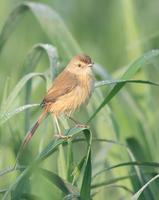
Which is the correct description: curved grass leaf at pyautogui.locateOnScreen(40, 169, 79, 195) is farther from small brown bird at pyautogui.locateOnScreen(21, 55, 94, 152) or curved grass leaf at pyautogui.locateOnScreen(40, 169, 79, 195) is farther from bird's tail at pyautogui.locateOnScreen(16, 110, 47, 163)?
small brown bird at pyautogui.locateOnScreen(21, 55, 94, 152)

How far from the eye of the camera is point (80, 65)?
14.0ft

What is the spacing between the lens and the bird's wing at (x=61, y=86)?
12.5 feet

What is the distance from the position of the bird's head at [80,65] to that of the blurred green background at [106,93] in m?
0.11

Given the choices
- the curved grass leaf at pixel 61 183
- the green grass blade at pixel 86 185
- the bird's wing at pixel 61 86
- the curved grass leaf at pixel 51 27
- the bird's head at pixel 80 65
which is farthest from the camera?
the curved grass leaf at pixel 51 27

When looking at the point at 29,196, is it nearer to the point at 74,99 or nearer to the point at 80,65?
the point at 74,99

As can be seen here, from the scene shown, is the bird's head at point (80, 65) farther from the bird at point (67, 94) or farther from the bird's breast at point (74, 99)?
the bird's breast at point (74, 99)

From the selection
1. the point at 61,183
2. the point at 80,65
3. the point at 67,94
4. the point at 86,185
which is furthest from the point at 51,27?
the point at 86,185

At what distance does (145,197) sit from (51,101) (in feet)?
2.41

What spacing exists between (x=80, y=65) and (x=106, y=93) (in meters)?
0.50

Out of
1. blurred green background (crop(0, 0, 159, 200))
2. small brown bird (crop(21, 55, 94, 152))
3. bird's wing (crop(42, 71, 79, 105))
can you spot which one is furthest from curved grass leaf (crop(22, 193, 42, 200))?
bird's wing (crop(42, 71, 79, 105))

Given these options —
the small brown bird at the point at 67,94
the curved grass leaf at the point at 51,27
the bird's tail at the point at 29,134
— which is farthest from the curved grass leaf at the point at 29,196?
the curved grass leaf at the point at 51,27

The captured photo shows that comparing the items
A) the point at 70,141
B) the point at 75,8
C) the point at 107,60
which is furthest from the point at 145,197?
the point at 75,8

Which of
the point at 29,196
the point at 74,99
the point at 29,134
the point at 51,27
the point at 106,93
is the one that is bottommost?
the point at 29,196

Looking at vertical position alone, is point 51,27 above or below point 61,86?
above
